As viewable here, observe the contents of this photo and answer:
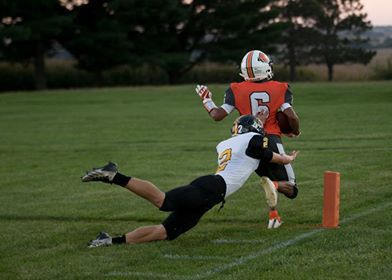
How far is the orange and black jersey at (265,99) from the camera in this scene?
940 centimetres

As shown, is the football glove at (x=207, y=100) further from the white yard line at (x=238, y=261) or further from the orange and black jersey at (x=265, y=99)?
the white yard line at (x=238, y=261)

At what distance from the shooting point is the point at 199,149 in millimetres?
18359

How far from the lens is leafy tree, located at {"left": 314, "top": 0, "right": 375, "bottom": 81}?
59.6 meters

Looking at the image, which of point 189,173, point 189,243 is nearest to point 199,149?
point 189,173

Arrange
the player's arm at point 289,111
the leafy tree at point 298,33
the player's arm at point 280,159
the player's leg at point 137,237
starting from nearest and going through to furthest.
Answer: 1. the player's leg at point 137,237
2. the player's arm at point 280,159
3. the player's arm at point 289,111
4. the leafy tree at point 298,33

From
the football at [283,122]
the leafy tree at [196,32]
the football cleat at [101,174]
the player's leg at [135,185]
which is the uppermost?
the football at [283,122]

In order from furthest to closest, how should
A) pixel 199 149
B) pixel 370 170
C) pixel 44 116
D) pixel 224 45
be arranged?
pixel 224 45, pixel 44 116, pixel 199 149, pixel 370 170

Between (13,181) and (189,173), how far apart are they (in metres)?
2.92

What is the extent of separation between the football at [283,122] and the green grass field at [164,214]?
40.6 inches

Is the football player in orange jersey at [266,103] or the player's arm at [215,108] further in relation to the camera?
the player's arm at [215,108]

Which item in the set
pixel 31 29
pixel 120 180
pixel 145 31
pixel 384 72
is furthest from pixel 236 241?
pixel 145 31

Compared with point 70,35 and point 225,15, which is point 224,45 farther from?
point 70,35

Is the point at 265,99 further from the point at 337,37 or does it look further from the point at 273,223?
the point at 337,37

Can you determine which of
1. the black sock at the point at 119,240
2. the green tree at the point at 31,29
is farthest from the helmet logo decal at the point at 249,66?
the green tree at the point at 31,29
